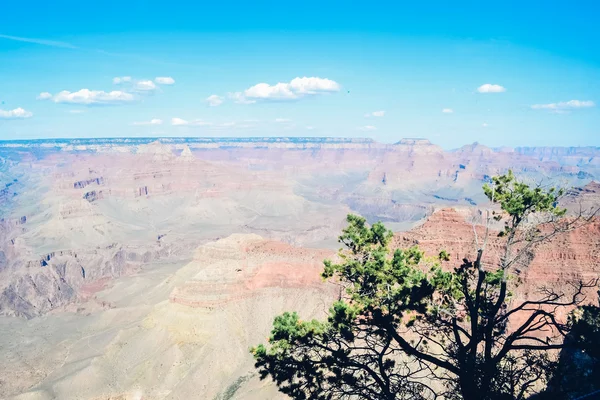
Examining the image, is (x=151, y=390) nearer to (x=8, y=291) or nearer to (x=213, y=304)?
(x=213, y=304)

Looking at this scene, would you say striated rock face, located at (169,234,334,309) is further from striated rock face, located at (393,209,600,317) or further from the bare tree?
the bare tree

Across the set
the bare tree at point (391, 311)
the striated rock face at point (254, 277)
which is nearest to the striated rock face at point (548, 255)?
the striated rock face at point (254, 277)

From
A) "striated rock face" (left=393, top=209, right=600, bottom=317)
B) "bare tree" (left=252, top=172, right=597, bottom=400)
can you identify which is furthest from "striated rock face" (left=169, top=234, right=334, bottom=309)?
"bare tree" (left=252, top=172, right=597, bottom=400)

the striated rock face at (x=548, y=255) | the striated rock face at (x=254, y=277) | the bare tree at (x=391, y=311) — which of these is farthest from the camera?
the striated rock face at (x=254, y=277)

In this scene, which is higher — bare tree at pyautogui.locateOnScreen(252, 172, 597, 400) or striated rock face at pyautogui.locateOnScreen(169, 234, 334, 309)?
bare tree at pyautogui.locateOnScreen(252, 172, 597, 400)

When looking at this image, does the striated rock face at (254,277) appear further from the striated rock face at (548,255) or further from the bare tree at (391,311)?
the bare tree at (391,311)

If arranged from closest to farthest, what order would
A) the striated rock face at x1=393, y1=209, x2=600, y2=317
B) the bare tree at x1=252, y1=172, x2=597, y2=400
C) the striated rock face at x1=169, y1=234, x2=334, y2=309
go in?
the bare tree at x1=252, y1=172, x2=597, y2=400 → the striated rock face at x1=393, y1=209, x2=600, y2=317 → the striated rock face at x1=169, y1=234, x2=334, y2=309

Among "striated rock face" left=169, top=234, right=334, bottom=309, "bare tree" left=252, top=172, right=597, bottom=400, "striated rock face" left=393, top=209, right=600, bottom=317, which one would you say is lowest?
"striated rock face" left=169, top=234, right=334, bottom=309

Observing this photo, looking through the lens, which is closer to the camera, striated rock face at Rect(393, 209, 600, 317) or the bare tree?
the bare tree

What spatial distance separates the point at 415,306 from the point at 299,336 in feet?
17.8

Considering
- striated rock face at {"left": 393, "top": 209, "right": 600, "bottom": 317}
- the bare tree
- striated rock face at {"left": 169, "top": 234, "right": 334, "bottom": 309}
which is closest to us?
the bare tree

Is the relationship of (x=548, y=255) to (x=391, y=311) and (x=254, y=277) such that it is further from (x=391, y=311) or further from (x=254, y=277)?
(x=391, y=311)

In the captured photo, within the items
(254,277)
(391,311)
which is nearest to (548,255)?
(254,277)

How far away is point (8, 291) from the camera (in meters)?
119
